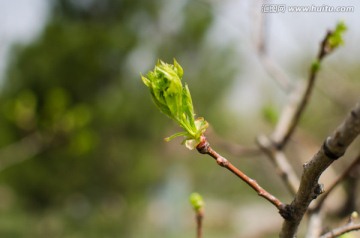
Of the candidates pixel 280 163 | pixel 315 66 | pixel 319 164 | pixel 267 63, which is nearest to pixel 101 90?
pixel 267 63

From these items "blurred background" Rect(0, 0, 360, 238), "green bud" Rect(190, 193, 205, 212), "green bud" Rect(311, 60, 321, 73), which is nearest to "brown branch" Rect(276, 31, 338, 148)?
"green bud" Rect(311, 60, 321, 73)

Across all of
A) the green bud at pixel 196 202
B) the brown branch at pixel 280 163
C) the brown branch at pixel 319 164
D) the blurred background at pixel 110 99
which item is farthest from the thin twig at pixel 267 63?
the blurred background at pixel 110 99

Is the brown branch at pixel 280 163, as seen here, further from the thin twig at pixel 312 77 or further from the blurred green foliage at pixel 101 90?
the blurred green foliage at pixel 101 90

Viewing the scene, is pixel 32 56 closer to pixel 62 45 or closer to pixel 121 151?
pixel 62 45

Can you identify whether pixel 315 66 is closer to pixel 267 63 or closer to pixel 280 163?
pixel 280 163

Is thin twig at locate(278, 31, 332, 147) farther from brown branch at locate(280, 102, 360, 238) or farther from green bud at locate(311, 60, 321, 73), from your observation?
brown branch at locate(280, 102, 360, 238)
